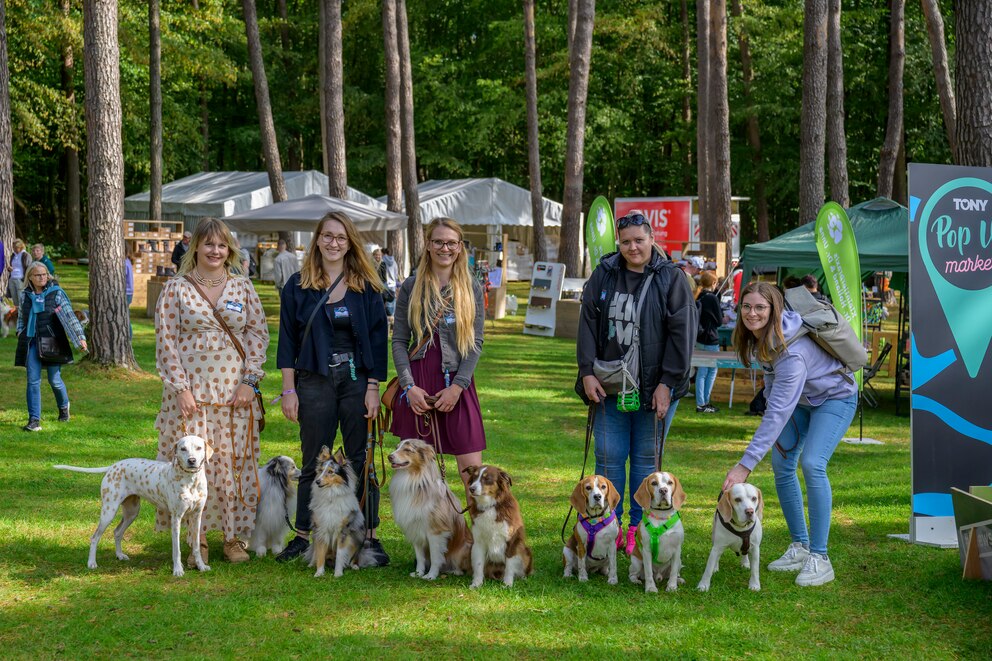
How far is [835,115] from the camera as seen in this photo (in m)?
20.6

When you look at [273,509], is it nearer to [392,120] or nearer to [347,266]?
[347,266]

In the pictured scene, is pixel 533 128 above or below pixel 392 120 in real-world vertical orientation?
above

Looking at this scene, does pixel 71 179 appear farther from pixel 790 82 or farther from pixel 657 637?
pixel 657 637

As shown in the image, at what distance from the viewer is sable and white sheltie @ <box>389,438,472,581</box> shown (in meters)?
5.36

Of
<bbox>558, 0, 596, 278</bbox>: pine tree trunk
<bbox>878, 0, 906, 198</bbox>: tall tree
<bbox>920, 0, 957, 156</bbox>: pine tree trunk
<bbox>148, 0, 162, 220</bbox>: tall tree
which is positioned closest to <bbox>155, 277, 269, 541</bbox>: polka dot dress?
<bbox>920, 0, 957, 156</bbox>: pine tree trunk

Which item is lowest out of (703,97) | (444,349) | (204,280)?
(444,349)

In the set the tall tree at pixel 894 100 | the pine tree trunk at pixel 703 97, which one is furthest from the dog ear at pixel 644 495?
the tall tree at pixel 894 100

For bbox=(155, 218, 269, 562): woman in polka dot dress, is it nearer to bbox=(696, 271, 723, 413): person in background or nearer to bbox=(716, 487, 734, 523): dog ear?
bbox=(716, 487, 734, 523): dog ear

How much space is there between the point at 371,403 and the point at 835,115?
17.4 m

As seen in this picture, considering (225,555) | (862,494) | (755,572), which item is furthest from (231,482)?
(862,494)

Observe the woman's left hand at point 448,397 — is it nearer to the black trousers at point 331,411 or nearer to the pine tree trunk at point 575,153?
the black trousers at point 331,411

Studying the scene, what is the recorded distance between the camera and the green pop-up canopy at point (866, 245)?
39.7ft

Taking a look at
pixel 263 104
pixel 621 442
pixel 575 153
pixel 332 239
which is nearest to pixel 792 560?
pixel 621 442

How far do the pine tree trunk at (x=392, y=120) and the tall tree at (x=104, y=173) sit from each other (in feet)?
33.5
